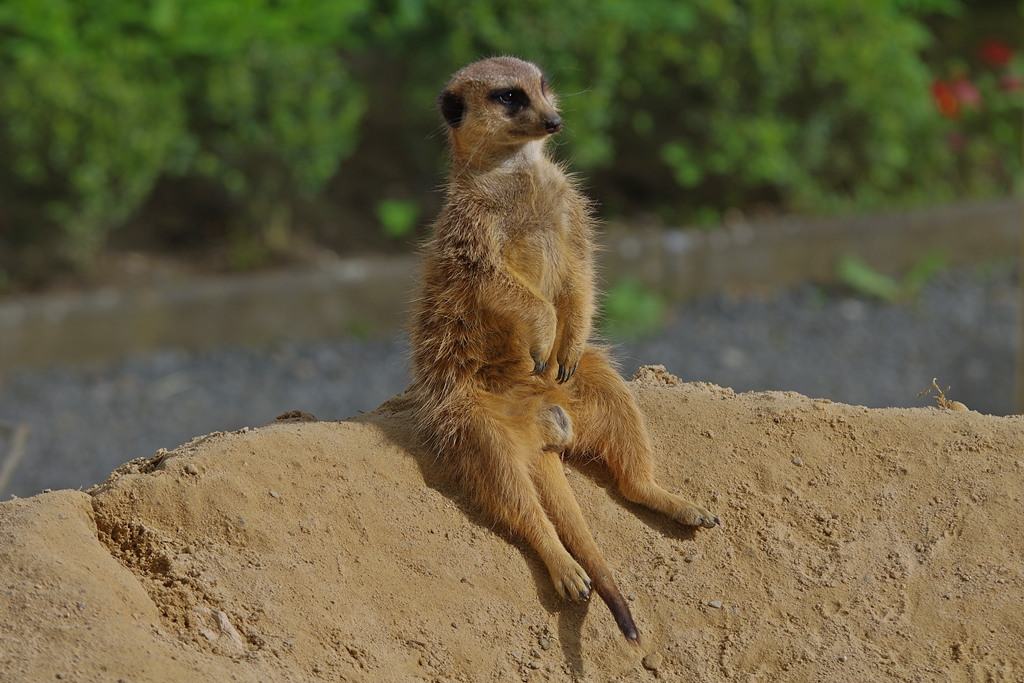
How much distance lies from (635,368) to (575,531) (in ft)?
12.2

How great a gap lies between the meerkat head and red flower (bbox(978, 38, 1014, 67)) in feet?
20.8

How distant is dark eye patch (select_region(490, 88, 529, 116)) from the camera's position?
2.71 meters

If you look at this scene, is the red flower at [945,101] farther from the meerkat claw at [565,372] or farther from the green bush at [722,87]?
A: the meerkat claw at [565,372]

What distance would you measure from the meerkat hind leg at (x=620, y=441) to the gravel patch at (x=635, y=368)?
2.36 meters

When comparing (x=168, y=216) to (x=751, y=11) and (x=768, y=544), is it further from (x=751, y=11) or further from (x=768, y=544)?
(x=768, y=544)

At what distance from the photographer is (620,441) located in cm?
265

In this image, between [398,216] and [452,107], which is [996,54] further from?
[452,107]

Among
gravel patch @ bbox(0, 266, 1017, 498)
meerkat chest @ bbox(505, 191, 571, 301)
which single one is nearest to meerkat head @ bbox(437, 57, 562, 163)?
meerkat chest @ bbox(505, 191, 571, 301)

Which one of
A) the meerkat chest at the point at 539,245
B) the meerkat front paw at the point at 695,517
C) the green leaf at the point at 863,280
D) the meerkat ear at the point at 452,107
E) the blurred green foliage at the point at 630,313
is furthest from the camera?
the green leaf at the point at 863,280

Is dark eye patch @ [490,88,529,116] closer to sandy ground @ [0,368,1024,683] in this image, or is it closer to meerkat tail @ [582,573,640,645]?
sandy ground @ [0,368,1024,683]

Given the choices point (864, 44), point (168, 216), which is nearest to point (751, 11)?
→ point (864, 44)

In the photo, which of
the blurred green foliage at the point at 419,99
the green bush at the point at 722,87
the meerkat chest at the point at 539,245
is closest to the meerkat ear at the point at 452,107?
the meerkat chest at the point at 539,245

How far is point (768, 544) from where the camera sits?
2.61 m

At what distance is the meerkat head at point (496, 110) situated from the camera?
2686 millimetres
